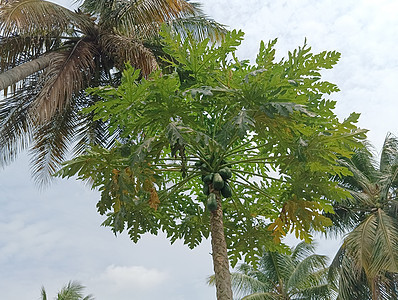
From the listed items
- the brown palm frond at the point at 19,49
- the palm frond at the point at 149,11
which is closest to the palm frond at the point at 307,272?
the palm frond at the point at 149,11

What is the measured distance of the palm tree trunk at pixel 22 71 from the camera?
864cm

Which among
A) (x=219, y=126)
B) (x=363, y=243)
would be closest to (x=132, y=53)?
(x=219, y=126)

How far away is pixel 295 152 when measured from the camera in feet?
15.5

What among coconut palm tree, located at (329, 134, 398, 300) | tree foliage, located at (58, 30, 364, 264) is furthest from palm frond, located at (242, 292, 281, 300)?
tree foliage, located at (58, 30, 364, 264)

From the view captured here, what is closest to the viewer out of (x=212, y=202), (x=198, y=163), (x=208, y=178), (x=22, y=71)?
(x=212, y=202)

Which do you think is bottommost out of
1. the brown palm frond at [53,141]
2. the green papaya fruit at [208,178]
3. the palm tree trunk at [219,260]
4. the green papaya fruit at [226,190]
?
the palm tree trunk at [219,260]

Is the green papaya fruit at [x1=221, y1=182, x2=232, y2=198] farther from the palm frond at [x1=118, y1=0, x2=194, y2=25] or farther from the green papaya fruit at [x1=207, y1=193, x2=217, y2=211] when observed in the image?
the palm frond at [x1=118, y1=0, x2=194, y2=25]

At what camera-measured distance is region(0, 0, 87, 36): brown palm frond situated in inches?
347

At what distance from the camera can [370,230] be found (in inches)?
511

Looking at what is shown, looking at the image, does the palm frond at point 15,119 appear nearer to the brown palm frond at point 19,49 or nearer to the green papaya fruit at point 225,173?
the brown palm frond at point 19,49

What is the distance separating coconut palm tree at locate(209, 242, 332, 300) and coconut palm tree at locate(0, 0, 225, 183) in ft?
27.4

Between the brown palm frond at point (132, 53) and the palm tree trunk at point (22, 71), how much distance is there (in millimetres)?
1278

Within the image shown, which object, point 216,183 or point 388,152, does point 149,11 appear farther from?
point 388,152

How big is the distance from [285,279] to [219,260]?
45.3ft
